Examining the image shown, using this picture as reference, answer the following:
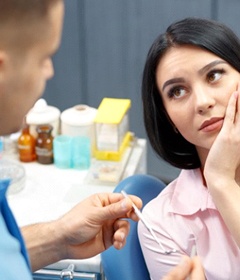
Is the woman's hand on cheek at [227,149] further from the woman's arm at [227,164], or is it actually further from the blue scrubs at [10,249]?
the blue scrubs at [10,249]

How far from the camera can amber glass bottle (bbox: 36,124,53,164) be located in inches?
92.0

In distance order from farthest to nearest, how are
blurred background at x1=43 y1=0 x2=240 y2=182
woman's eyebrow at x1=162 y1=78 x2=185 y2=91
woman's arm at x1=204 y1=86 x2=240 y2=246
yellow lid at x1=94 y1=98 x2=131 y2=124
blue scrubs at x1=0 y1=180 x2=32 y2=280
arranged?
blurred background at x1=43 y1=0 x2=240 y2=182, yellow lid at x1=94 y1=98 x2=131 y2=124, woman's eyebrow at x1=162 y1=78 x2=185 y2=91, woman's arm at x1=204 y1=86 x2=240 y2=246, blue scrubs at x1=0 y1=180 x2=32 y2=280

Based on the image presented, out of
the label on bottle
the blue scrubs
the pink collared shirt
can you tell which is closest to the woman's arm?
the pink collared shirt

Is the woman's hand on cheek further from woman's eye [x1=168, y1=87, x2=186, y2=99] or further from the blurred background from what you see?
the blurred background

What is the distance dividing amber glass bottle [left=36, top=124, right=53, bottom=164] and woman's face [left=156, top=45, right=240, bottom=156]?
767 mm

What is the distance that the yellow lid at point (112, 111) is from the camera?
2.26 metres

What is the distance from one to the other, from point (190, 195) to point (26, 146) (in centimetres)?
79

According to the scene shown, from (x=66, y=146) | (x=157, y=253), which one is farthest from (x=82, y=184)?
(x=157, y=253)

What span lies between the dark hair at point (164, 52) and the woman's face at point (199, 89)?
26 millimetres

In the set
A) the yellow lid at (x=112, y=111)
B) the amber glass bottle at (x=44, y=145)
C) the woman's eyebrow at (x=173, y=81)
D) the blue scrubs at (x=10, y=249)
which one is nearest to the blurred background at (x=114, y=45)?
the yellow lid at (x=112, y=111)

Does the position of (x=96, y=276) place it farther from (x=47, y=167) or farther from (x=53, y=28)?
(x=53, y=28)

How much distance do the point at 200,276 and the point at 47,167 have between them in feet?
4.16

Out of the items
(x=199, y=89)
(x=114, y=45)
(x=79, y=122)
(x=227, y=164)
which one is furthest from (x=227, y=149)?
(x=114, y=45)

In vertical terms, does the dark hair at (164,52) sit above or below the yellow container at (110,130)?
above
